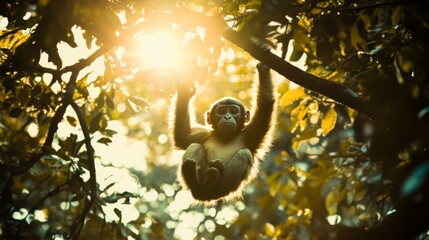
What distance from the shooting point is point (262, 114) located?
5.98m

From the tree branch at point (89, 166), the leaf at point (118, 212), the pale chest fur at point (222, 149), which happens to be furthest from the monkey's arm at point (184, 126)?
the tree branch at point (89, 166)

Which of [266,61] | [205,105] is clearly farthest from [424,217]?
[205,105]

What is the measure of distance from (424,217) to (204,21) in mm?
2261

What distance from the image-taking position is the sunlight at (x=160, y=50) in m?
3.91

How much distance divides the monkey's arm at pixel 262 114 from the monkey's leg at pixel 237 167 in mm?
346

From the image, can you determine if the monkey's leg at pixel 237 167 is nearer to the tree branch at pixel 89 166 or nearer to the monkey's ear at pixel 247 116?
the monkey's ear at pixel 247 116

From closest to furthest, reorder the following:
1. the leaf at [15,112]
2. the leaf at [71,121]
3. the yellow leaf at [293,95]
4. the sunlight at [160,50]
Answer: the sunlight at [160,50] → the leaf at [15,112] → the yellow leaf at [293,95] → the leaf at [71,121]

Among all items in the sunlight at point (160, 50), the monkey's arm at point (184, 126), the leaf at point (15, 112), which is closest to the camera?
the sunlight at point (160, 50)

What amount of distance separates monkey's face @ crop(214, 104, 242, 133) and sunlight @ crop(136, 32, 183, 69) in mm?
1610

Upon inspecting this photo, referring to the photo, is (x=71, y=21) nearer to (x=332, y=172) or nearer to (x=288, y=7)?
(x=288, y=7)

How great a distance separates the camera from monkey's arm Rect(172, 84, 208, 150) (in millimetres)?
6246

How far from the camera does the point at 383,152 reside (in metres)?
2.36

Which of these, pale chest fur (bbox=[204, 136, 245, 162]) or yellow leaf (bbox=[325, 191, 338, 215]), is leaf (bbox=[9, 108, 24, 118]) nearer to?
pale chest fur (bbox=[204, 136, 245, 162])

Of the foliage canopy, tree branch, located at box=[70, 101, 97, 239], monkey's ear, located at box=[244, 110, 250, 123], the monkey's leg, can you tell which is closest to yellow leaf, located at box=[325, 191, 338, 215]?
the foliage canopy
